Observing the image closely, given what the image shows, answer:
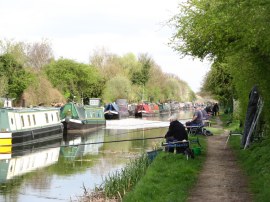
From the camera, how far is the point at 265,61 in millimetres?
12625

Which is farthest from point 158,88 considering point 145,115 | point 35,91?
point 35,91

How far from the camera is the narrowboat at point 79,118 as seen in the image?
35.1m

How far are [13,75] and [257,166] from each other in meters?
33.4

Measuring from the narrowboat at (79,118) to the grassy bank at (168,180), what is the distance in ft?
73.7

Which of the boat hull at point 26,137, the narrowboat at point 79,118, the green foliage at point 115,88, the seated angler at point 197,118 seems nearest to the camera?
the seated angler at point 197,118

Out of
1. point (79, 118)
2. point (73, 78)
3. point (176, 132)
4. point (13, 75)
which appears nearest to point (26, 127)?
point (79, 118)

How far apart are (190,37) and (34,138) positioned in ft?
39.2

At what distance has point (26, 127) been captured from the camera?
1027 inches

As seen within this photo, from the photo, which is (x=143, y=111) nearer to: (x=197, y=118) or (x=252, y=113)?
(x=197, y=118)

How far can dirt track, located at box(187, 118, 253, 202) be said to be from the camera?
8.52m

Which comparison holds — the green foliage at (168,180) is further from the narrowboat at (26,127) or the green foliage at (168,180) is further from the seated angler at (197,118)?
the narrowboat at (26,127)

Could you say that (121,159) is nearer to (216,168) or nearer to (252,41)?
(216,168)

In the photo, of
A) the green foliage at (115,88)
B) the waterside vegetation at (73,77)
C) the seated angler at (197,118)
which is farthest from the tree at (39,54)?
the seated angler at (197,118)

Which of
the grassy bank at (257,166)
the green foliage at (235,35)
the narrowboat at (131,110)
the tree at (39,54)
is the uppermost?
the tree at (39,54)
